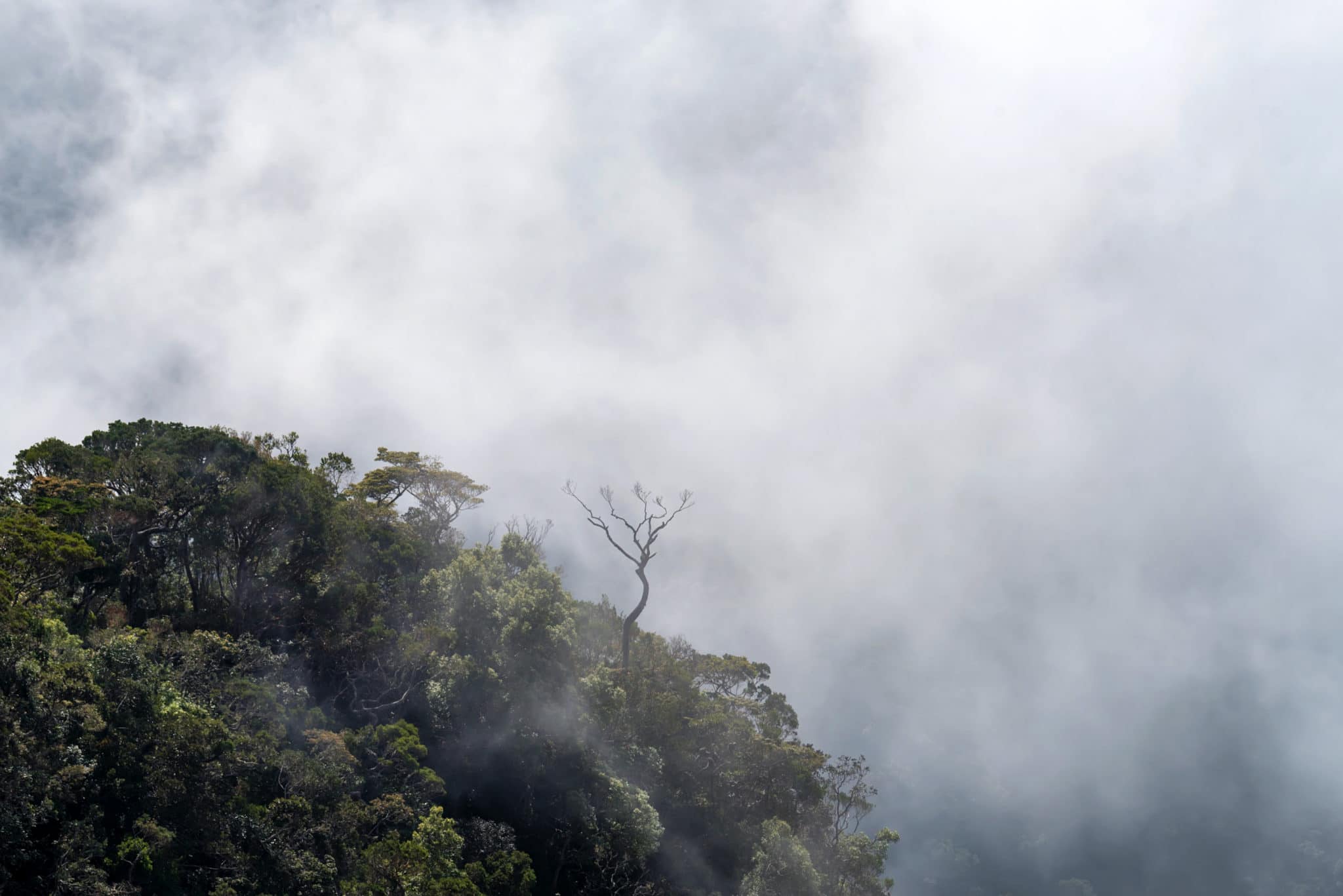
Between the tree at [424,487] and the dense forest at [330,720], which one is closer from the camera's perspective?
the dense forest at [330,720]

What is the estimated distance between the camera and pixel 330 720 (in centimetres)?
3597

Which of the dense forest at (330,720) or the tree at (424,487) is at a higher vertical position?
the tree at (424,487)

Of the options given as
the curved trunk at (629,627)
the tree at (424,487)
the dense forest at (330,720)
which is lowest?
the dense forest at (330,720)

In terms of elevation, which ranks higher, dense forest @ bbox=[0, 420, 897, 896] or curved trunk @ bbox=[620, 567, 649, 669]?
curved trunk @ bbox=[620, 567, 649, 669]

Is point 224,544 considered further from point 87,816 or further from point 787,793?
point 787,793

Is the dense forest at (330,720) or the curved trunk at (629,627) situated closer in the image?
the dense forest at (330,720)

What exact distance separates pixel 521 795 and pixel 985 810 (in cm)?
15138

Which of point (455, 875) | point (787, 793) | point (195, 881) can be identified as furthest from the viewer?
point (787, 793)

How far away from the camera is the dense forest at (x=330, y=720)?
80.2 ft

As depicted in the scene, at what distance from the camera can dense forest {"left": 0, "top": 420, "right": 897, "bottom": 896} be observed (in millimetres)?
24438

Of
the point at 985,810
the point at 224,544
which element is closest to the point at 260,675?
the point at 224,544

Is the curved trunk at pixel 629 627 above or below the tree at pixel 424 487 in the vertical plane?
below

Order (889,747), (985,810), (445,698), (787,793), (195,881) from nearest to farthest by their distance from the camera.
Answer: (195,881)
(445,698)
(787,793)
(985,810)
(889,747)

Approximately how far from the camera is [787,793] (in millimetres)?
44625
